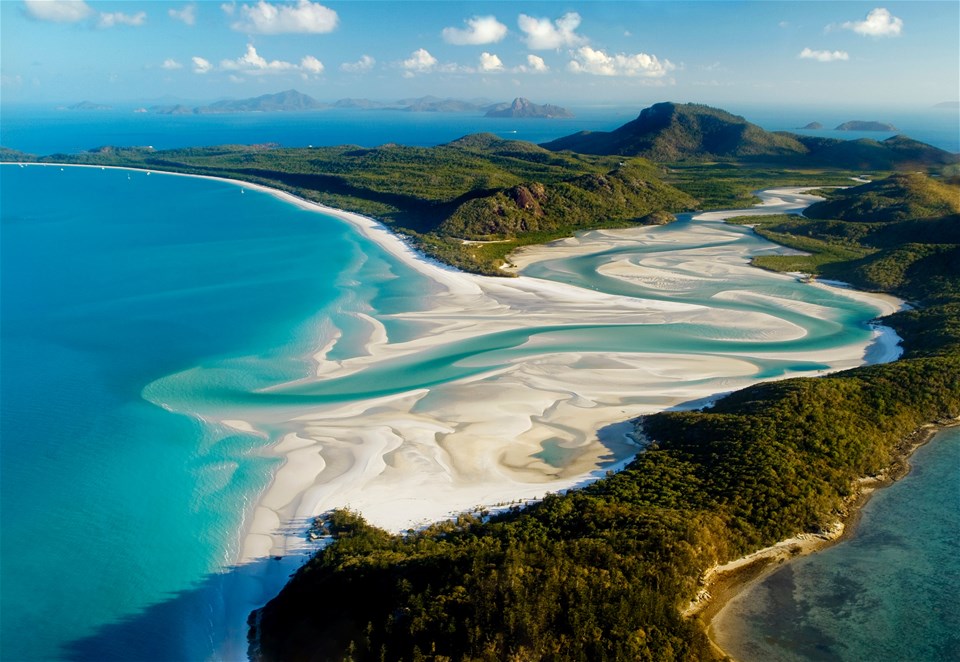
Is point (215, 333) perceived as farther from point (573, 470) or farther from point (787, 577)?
point (787, 577)

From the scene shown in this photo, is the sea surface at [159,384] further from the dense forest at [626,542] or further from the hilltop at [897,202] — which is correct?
the hilltop at [897,202]

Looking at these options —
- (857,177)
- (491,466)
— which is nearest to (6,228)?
(491,466)

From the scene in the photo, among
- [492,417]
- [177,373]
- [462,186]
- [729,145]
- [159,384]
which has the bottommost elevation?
[492,417]

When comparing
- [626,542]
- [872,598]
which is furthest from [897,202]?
[626,542]

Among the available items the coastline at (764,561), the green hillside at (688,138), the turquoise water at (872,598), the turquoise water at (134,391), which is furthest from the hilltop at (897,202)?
the green hillside at (688,138)

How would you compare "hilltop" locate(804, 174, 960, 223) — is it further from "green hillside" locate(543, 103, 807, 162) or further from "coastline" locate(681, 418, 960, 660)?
"green hillside" locate(543, 103, 807, 162)

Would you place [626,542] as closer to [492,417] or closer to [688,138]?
[492,417]

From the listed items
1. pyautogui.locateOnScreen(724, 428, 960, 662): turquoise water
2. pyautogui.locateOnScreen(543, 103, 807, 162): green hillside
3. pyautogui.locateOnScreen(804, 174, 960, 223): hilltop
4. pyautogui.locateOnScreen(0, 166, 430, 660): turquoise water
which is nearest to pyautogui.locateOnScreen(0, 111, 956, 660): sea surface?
pyautogui.locateOnScreen(0, 166, 430, 660): turquoise water
